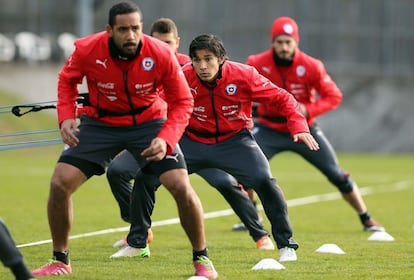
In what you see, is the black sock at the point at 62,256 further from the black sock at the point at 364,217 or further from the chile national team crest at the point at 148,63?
the black sock at the point at 364,217

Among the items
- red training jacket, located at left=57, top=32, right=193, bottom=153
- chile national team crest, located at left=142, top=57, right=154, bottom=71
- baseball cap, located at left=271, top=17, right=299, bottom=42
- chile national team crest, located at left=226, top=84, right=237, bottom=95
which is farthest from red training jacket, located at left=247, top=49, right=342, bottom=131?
chile national team crest, located at left=142, top=57, right=154, bottom=71

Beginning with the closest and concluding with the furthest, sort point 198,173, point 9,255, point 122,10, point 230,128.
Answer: point 9,255, point 122,10, point 230,128, point 198,173

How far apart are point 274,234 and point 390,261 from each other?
1.21 metres

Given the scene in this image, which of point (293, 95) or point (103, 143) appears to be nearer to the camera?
point (103, 143)

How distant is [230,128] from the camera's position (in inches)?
459

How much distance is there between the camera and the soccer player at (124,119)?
9.86 metres

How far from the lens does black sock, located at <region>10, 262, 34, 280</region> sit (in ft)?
29.1

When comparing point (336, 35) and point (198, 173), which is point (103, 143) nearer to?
point (198, 173)

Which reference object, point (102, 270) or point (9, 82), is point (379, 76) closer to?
point (9, 82)

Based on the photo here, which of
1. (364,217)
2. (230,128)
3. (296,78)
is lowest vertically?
(364,217)

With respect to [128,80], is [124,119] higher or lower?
lower

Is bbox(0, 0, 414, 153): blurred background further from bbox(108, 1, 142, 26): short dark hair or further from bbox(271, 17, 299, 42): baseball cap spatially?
bbox(108, 1, 142, 26): short dark hair

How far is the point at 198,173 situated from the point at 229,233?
2.38 metres

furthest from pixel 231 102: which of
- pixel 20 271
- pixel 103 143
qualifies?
pixel 20 271
